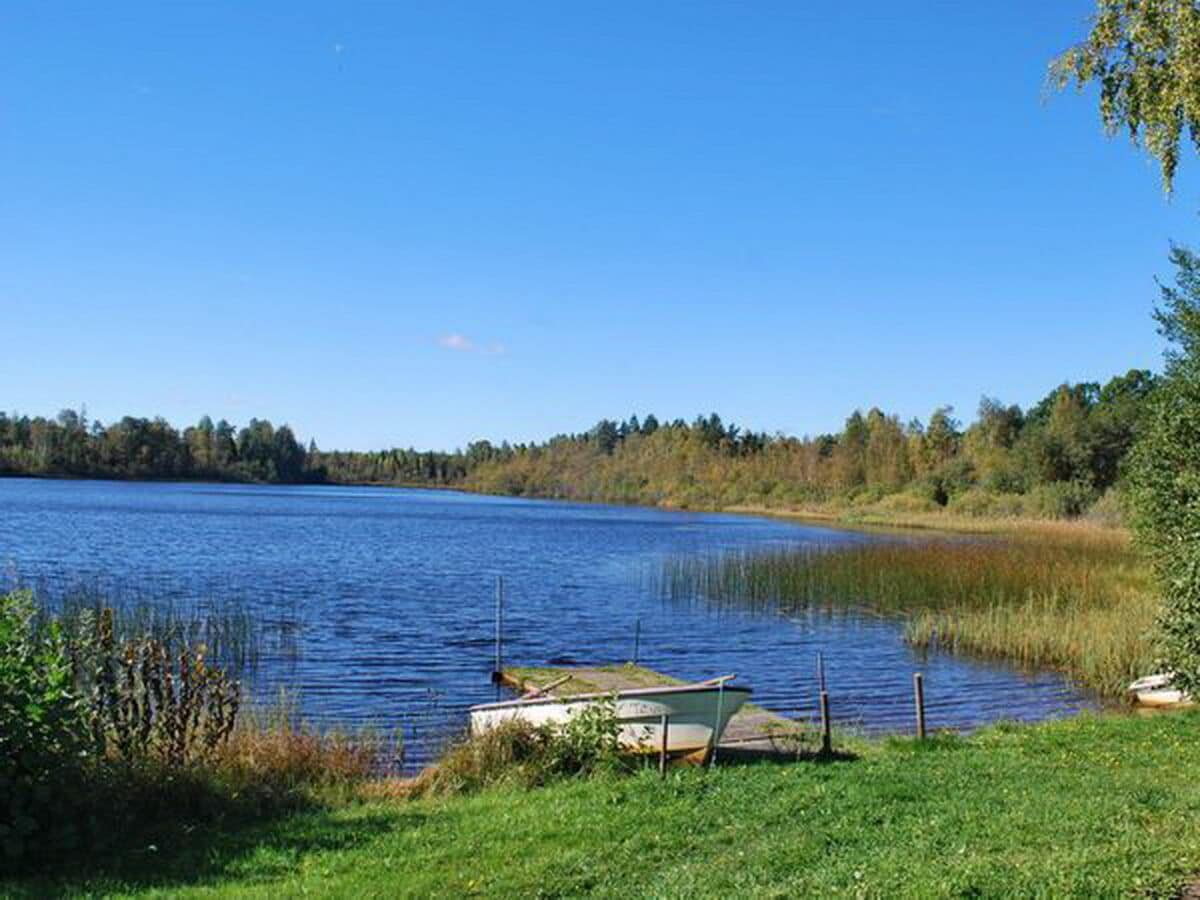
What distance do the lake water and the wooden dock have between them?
182cm

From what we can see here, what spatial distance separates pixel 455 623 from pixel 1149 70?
70.2 ft

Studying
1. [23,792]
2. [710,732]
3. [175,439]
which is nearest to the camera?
[23,792]

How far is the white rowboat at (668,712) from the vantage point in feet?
40.4

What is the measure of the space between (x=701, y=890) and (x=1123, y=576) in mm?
29265

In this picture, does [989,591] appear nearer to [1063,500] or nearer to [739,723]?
[739,723]

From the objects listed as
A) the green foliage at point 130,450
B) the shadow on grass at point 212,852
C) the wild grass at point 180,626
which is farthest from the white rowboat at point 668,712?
the green foliage at point 130,450

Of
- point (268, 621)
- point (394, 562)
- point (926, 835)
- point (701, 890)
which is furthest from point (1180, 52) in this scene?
point (394, 562)

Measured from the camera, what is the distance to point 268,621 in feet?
87.1

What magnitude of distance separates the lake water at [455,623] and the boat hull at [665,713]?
2.53m

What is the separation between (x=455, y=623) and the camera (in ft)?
94.1

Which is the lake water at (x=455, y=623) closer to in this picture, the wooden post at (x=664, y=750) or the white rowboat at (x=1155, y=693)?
the white rowboat at (x=1155, y=693)

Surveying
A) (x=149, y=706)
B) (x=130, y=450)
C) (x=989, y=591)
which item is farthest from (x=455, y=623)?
(x=130, y=450)

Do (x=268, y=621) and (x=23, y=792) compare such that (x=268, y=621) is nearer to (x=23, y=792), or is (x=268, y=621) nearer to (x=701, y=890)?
(x=23, y=792)

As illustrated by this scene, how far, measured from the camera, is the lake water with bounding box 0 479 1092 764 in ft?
63.9
